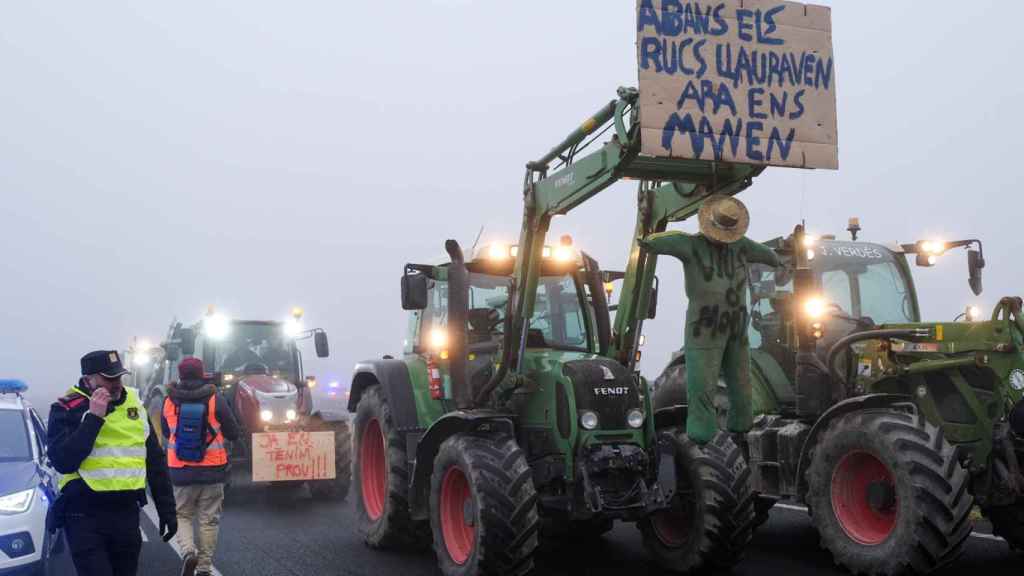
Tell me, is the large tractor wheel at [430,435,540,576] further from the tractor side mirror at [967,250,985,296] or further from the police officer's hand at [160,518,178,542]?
the tractor side mirror at [967,250,985,296]

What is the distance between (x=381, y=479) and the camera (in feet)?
31.8

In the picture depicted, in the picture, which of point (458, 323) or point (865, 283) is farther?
point (865, 283)

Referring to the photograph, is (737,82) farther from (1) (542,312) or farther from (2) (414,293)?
(2) (414,293)

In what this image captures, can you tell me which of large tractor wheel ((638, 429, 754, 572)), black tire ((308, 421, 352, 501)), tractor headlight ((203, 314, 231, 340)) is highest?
tractor headlight ((203, 314, 231, 340))

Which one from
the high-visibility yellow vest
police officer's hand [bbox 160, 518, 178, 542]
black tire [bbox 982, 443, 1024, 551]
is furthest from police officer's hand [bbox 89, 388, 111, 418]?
black tire [bbox 982, 443, 1024, 551]

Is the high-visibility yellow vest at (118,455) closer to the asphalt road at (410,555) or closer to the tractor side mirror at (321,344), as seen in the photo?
the asphalt road at (410,555)

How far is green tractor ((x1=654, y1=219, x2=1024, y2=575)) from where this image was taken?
22.3 ft

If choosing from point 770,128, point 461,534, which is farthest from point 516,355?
point 770,128

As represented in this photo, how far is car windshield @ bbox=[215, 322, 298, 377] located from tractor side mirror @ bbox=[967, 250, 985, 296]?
9557mm

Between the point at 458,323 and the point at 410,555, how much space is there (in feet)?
7.43

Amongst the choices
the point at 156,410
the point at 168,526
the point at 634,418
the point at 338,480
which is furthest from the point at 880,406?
the point at 156,410

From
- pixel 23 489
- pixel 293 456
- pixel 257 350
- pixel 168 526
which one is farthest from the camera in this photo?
pixel 257 350

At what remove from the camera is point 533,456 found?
296 inches

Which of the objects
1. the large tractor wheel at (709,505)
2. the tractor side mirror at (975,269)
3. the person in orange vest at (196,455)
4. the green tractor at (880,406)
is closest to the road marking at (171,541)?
the person in orange vest at (196,455)
